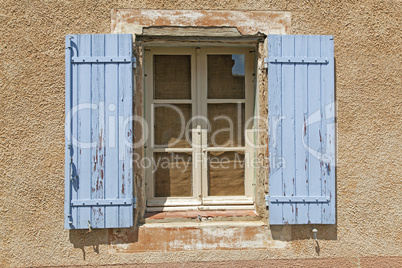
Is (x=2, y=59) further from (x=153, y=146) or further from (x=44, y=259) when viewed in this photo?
(x=44, y=259)

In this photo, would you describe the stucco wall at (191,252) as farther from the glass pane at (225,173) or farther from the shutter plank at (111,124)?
the glass pane at (225,173)

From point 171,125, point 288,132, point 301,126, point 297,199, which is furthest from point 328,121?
point 171,125

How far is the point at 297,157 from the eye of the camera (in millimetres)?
2371

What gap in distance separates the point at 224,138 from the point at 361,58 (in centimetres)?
139

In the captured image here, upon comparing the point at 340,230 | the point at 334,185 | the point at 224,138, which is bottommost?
the point at 340,230

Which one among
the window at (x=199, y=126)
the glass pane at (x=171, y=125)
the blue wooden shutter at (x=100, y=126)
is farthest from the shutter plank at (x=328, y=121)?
the blue wooden shutter at (x=100, y=126)

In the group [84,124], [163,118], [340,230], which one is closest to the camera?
[84,124]

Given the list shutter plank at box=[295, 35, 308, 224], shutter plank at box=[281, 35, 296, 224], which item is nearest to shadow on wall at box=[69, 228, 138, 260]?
shutter plank at box=[281, 35, 296, 224]

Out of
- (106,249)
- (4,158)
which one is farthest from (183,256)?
(4,158)

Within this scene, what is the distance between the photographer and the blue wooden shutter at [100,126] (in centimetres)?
228

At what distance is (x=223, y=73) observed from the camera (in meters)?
2.63

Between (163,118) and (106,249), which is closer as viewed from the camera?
(106,249)

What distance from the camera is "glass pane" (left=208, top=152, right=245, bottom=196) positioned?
2.62 metres

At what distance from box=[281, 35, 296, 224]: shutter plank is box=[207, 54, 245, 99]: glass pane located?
43 centimetres
